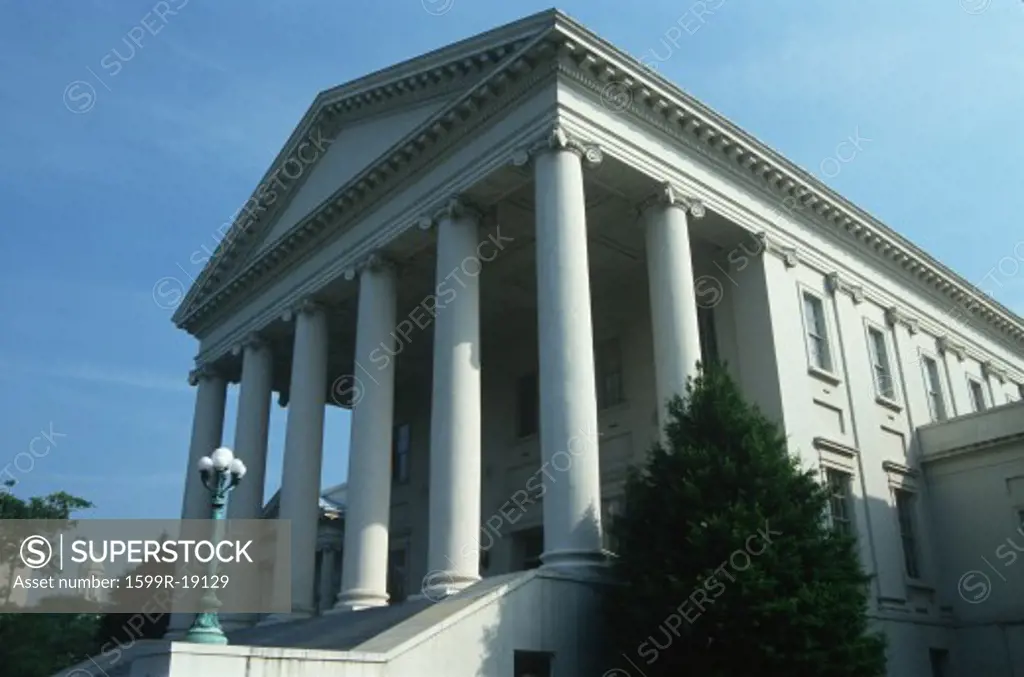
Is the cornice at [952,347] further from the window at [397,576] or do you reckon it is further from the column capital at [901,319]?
the window at [397,576]

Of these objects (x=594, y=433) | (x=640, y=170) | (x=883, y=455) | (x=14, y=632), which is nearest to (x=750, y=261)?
(x=640, y=170)

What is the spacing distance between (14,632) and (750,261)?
27488mm

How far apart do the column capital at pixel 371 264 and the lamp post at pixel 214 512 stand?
9.85m

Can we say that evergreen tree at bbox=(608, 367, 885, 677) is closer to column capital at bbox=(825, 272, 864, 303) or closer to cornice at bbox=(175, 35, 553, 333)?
cornice at bbox=(175, 35, 553, 333)

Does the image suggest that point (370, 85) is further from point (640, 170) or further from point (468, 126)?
point (640, 170)

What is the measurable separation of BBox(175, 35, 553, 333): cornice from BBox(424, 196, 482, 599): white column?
1.99 meters

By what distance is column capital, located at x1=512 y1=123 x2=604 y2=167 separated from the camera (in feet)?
59.7

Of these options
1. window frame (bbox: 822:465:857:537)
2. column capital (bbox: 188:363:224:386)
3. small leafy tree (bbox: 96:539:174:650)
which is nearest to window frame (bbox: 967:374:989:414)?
window frame (bbox: 822:465:857:537)

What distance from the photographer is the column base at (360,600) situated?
20.2 m

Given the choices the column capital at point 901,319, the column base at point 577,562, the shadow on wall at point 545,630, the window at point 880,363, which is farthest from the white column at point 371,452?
the column capital at point 901,319

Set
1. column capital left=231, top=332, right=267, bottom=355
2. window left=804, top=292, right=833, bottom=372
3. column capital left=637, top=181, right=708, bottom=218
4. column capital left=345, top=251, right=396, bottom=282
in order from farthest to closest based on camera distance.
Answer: column capital left=231, top=332, right=267, bottom=355 → column capital left=345, top=251, right=396, bottom=282 → window left=804, top=292, right=833, bottom=372 → column capital left=637, top=181, right=708, bottom=218

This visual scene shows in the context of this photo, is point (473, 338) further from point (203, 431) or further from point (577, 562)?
point (203, 431)

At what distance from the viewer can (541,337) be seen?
17.4 m

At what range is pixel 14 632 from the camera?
3180cm
